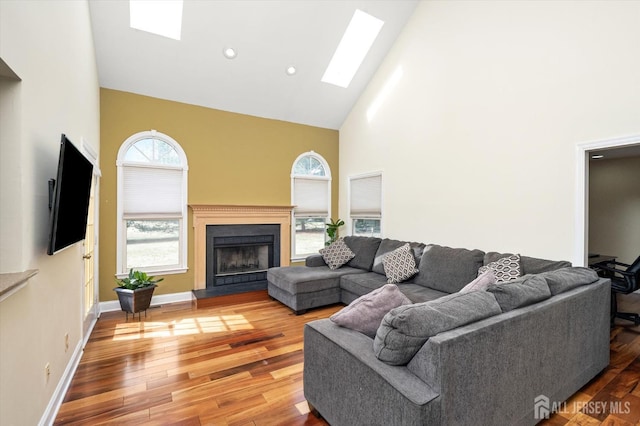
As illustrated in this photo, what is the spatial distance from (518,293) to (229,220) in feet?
13.9

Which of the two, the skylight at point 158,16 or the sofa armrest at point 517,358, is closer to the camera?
the sofa armrest at point 517,358

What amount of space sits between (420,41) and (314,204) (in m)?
3.29

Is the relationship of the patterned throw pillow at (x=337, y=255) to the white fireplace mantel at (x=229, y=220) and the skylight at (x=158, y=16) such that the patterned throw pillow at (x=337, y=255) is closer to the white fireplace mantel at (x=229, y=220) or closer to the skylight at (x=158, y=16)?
the white fireplace mantel at (x=229, y=220)

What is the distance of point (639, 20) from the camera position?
2.66 meters

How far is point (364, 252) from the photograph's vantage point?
4902mm

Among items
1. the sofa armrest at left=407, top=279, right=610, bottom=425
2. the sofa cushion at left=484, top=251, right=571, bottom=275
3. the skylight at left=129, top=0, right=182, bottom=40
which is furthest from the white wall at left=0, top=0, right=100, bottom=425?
the sofa cushion at left=484, top=251, right=571, bottom=275

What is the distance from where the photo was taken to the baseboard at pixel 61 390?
1.99 meters

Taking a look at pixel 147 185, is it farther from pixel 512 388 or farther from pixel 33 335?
pixel 512 388

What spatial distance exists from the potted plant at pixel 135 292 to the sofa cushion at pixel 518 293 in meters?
3.99

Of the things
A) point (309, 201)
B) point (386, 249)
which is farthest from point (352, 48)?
point (386, 249)

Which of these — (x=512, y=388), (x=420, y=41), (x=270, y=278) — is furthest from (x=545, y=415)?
(x=420, y=41)

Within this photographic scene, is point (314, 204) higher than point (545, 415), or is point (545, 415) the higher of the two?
point (314, 204)

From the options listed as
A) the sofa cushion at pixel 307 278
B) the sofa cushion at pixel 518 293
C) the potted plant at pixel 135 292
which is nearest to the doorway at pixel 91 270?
the potted plant at pixel 135 292

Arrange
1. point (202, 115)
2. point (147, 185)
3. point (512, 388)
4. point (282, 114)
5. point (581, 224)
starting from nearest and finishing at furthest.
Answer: point (512, 388) → point (581, 224) → point (147, 185) → point (202, 115) → point (282, 114)
